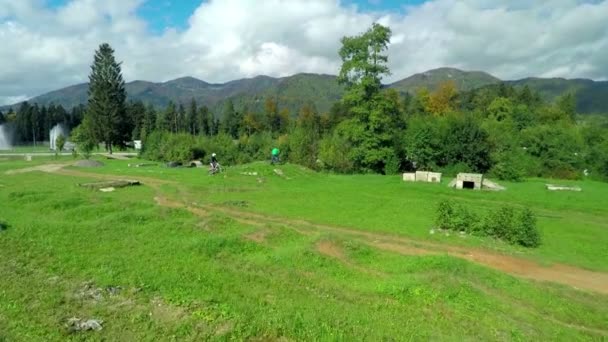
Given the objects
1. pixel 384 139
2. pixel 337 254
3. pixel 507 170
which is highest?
pixel 384 139

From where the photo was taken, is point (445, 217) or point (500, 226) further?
point (445, 217)

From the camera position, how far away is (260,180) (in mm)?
31328

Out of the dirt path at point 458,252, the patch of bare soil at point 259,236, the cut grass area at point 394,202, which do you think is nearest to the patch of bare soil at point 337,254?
the dirt path at point 458,252

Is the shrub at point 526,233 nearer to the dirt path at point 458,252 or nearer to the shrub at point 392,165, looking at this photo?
the dirt path at point 458,252

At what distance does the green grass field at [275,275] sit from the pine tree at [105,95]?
38.2m

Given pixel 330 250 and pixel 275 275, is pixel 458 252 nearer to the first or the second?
pixel 330 250

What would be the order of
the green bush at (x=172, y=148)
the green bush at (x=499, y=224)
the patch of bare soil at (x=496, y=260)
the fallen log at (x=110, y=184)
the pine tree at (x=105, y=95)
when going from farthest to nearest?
the pine tree at (x=105, y=95), the green bush at (x=172, y=148), the fallen log at (x=110, y=184), the green bush at (x=499, y=224), the patch of bare soil at (x=496, y=260)

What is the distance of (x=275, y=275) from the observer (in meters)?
11.2

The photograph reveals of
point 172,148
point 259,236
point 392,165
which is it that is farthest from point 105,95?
point 259,236

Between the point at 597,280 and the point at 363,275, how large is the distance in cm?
746

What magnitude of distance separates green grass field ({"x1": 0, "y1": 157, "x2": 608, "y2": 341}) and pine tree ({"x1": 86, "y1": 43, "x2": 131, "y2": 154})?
3821 cm

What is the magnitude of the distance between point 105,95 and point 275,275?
53.4m

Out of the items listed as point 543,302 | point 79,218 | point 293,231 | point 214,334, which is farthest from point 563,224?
point 79,218

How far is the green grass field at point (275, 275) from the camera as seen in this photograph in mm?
7633
